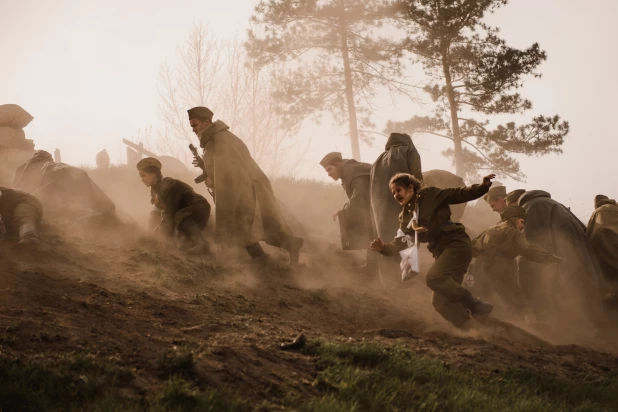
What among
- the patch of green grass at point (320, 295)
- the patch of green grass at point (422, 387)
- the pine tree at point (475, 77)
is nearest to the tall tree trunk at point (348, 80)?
the pine tree at point (475, 77)

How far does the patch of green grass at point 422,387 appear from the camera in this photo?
468cm

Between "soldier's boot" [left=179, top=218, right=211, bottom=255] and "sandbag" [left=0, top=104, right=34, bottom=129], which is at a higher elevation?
"sandbag" [left=0, top=104, right=34, bottom=129]

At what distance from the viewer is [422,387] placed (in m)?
5.03

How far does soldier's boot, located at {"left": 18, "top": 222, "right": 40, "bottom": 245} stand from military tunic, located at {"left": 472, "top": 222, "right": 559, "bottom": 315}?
223 inches

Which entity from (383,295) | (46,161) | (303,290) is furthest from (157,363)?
(46,161)

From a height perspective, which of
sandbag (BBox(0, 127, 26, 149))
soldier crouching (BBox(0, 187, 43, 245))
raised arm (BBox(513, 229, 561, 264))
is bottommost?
raised arm (BBox(513, 229, 561, 264))

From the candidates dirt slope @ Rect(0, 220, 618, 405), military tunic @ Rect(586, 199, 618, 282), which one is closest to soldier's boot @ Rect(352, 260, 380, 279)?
dirt slope @ Rect(0, 220, 618, 405)

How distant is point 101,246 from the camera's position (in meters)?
9.42

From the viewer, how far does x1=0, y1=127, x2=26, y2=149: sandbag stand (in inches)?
634

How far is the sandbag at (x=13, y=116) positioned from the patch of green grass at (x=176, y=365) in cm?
1372

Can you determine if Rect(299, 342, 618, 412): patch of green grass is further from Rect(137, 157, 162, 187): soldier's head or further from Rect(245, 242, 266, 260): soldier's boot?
Rect(137, 157, 162, 187): soldier's head

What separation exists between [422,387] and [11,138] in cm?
1410

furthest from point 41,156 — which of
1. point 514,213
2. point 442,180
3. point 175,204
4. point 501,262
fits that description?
point 514,213

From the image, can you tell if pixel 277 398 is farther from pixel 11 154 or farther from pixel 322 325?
pixel 11 154
